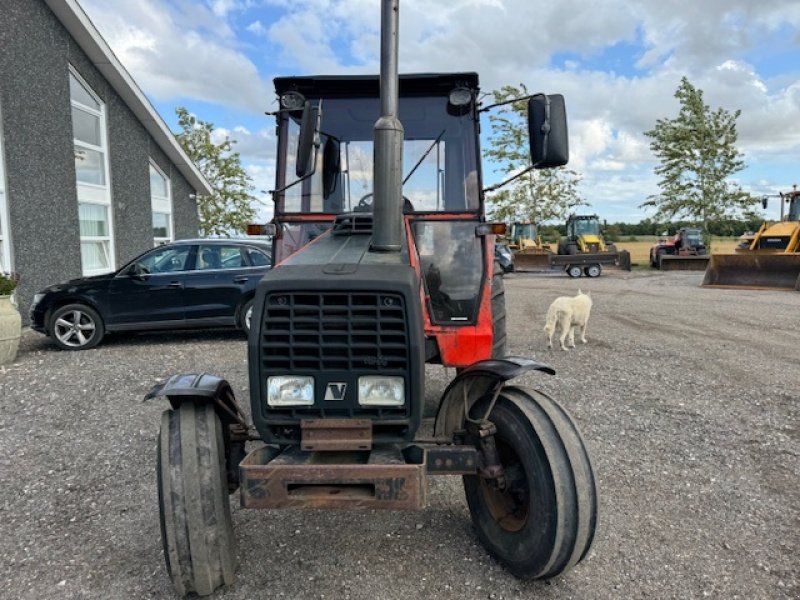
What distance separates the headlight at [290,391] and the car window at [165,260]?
7.29 meters

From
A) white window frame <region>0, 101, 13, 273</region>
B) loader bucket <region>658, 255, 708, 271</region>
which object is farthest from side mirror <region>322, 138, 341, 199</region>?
loader bucket <region>658, 255, 708, 271</region>

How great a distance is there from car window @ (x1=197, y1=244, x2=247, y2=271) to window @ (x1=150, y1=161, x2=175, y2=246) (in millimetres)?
8799

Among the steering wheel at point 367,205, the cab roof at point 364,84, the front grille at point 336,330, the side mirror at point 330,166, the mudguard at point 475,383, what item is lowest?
the mudguard at point 475,383

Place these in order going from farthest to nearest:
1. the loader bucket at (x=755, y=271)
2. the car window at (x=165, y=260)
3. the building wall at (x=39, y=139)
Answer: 1. the loader bucket at (x=755, y=271)
2. the building wall at (x=39, y=139)
3. the car window at (x=165, y=260)

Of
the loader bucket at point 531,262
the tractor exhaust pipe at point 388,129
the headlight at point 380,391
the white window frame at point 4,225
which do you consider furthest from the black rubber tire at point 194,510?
the loader bucket at point 531,262

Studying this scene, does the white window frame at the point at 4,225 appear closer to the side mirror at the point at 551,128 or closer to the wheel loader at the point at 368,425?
the wheel loader at the point at 368,425

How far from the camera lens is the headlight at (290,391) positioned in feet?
9.54

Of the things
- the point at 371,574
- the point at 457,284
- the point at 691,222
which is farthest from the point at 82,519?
the point at 691,222

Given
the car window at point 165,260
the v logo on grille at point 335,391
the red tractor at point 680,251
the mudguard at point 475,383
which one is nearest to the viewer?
the v logo on grille at point 335,391

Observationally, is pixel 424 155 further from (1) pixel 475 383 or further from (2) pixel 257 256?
(2) pixel 257 256

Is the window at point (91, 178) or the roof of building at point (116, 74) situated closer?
the roof of building at point (116, 74)

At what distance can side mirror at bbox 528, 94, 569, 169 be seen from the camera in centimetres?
363

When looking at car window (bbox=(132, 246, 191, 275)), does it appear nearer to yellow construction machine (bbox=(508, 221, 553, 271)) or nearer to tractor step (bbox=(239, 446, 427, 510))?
tractor step (bbox=(239, 446, 427, 510))

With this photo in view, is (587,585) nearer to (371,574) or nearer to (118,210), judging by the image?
(371,574)
